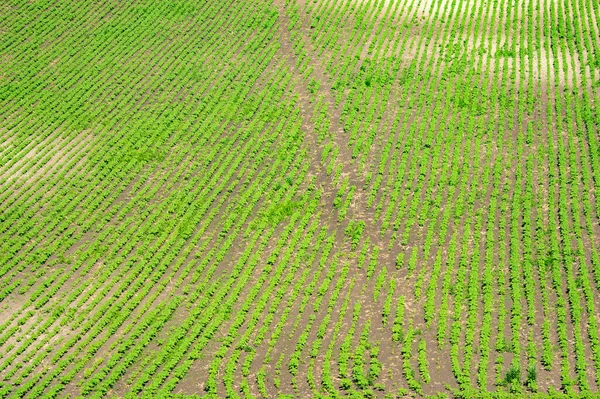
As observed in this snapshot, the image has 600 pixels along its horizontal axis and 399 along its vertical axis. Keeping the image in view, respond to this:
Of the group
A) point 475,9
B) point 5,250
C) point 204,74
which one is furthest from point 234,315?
point 475,9

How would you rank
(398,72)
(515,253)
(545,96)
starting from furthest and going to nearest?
1. (398,72)
2. (545,96)
3. (515,253)

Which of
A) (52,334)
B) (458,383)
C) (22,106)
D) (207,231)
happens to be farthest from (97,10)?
(458,383)

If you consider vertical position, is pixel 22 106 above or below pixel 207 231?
above

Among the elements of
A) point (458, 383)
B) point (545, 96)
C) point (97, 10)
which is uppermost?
point (97, 10)

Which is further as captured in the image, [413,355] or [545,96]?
[545,96]

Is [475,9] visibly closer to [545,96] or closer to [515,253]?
[545,96]

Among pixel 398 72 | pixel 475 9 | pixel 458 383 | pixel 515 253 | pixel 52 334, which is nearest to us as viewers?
pixel 458 383

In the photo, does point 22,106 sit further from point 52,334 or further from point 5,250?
point 52,334
